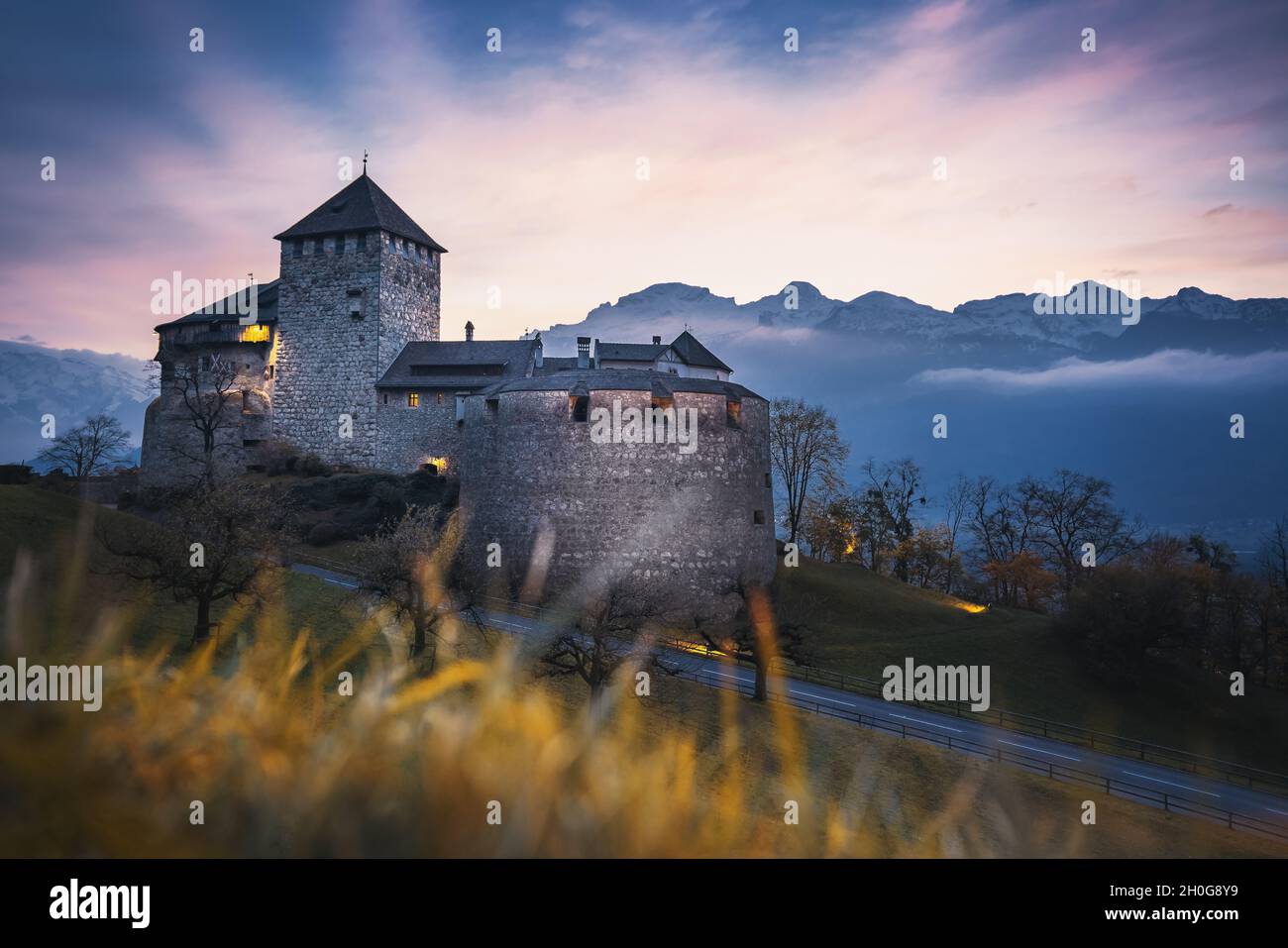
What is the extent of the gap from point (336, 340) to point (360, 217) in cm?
983

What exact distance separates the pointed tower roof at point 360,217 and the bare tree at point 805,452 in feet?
108

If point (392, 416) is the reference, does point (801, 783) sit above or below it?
below

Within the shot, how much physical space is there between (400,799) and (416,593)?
19634 mm

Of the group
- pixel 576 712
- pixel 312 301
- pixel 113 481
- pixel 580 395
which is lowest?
pixel 576 712

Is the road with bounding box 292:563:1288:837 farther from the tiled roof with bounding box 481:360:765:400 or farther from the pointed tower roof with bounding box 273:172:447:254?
the pointed tower roof with bounding box 273:172:447:254

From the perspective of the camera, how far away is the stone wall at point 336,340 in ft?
203

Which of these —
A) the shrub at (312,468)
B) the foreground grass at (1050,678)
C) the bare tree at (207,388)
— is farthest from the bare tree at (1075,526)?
the bare tree at (207,388)

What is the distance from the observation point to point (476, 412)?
48.0 m

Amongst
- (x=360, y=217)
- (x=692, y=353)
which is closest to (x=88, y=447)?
(x=360, y=217)

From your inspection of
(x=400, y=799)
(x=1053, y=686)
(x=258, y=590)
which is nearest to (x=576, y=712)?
(x=258, y=590)

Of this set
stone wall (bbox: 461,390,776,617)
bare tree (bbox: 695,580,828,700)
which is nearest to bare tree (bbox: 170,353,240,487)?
stone wall (bbox: 461,390,776,617)
